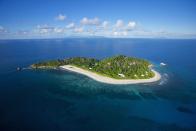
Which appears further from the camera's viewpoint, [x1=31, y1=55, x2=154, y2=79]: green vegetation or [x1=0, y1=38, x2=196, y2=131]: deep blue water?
[x1=31, y1=55, x2=154, y2=79]: green vegetation

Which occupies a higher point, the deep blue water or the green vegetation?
the green vegetation

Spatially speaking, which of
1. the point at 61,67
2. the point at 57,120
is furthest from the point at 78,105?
the point at 61,67

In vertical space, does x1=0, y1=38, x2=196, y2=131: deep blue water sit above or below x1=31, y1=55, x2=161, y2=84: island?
below

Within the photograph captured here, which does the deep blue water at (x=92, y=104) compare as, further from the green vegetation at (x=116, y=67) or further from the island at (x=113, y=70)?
the green vegetation at (x=116, y=67)

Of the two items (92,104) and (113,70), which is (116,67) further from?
(92,104)

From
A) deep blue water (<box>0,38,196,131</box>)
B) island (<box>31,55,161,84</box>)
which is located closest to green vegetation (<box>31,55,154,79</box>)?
island (<box>31,55,161,84</box>)

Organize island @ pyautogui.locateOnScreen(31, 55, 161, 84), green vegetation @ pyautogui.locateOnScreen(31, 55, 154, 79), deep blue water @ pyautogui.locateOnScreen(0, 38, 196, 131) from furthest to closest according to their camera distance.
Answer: green vegetation @ pyautogui.locateOnScreen(31, 55, 154, 79) → island @ pyautogui.locateOnScreen(31, 55, 161, 84) → deep blue water @ pyautogui.locateOnScreen(0, 38, 196, 131)

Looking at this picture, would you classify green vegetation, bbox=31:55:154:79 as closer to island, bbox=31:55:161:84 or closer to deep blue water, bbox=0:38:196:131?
island, bbox=31:55:161:84

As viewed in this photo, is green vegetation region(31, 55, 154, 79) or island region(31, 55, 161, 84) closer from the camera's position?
island region(31, 55, 161, 84)

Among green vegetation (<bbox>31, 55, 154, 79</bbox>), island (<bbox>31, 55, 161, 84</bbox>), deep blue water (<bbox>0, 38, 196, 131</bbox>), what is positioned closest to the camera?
deep blue water (<bbox>0, 38, 196, 131</bbox>)
